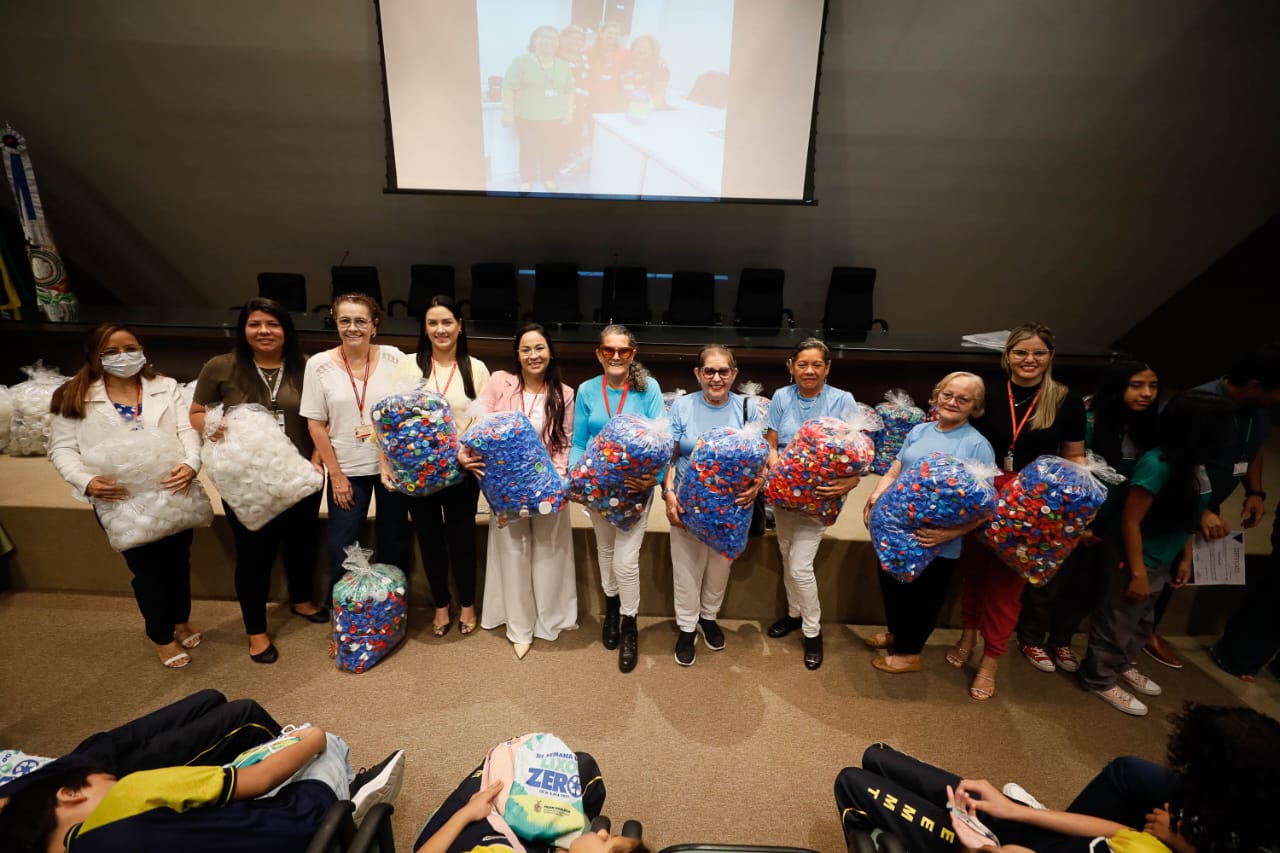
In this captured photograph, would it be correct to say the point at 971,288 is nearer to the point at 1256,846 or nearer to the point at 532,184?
the point at 532,184

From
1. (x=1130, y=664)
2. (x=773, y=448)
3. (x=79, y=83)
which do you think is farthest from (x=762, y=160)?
(x=79, y=83)

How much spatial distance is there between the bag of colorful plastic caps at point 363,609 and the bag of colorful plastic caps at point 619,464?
0.91 meters

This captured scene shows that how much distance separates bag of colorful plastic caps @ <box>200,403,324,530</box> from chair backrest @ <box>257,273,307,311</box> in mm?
3442

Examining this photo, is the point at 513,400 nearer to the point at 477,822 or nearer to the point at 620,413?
the point at 620,413

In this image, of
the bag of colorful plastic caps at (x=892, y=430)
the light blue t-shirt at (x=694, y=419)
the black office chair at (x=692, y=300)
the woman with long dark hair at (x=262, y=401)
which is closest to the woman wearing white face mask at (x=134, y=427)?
the woman with long dark hair at (x=262, y=401)

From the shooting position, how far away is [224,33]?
14.0 ft

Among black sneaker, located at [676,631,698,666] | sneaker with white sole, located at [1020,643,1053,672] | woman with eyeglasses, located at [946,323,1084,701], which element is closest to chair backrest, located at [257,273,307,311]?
black sneaker, located at [676,631,698,666]

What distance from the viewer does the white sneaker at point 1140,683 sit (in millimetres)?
2371

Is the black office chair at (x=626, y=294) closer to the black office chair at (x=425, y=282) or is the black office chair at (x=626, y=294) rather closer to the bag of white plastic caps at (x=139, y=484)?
the black office chair at (x=425, y=282)

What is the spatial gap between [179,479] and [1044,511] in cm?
303

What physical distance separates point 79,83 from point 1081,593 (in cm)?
747

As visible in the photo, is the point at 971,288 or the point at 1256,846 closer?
the point at 1256,846

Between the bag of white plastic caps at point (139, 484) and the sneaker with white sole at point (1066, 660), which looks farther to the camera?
the sneaker with white sole at point (1066, 660)

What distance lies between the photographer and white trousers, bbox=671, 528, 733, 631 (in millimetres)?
2293
